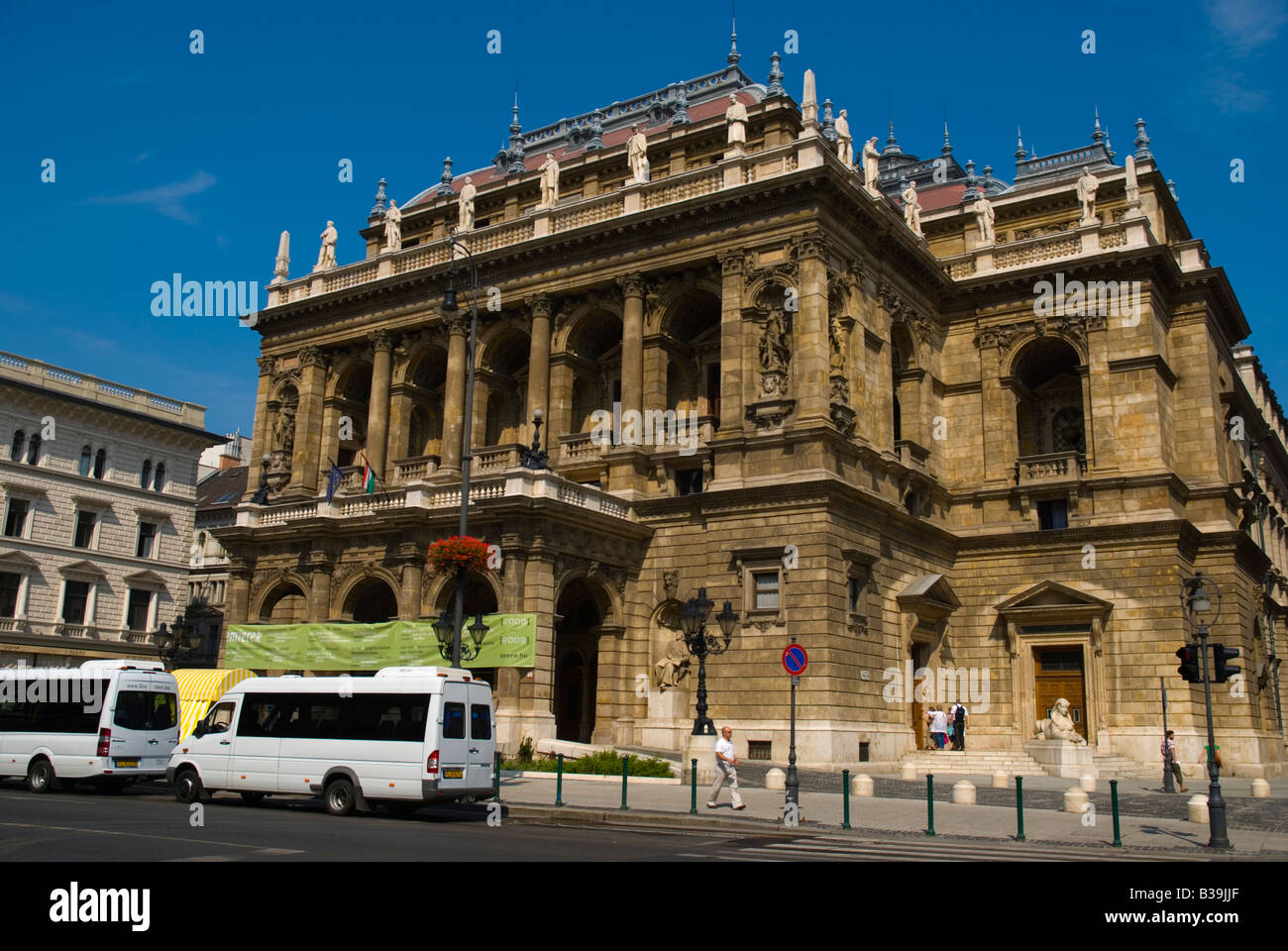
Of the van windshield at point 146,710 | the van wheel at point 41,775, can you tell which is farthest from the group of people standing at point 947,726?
the van wheel at point 41,775

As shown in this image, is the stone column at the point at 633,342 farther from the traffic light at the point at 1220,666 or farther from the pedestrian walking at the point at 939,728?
the traffic light at the point at 1220,666

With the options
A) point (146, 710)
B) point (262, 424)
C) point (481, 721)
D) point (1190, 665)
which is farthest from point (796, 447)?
point (262, 424)

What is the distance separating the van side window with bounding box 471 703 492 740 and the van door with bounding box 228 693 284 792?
12.7 feet

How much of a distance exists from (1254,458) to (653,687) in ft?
109

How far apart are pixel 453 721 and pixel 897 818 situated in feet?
28.8

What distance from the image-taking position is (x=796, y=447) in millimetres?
35812

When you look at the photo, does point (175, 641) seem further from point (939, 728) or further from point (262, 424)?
point (939, 728)

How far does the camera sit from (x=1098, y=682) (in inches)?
1560

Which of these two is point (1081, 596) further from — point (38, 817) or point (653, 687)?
point (38, 817)

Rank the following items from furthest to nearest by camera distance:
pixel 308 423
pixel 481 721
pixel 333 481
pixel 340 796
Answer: pixel 308 423 < pixel 333 481 < pixel 481 721 < pixel 340 796

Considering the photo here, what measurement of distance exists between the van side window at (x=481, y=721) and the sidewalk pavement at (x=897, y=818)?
163 cm

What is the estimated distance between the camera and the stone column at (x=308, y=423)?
4750cm
